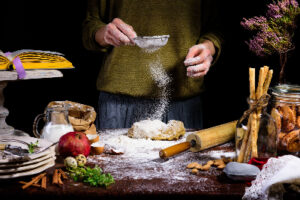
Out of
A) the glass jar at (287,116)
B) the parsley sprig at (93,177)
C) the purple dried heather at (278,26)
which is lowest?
the parsley sprig at (93,177)

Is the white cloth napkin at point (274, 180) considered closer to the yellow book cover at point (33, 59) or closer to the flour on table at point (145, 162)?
the flour on table at point (145, 162)

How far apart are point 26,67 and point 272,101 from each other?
117cm

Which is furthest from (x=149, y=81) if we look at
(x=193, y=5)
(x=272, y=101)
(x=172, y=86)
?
(x=272, y=101)

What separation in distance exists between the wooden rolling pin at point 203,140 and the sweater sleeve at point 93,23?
111cm

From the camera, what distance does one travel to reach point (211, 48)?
2.44 m

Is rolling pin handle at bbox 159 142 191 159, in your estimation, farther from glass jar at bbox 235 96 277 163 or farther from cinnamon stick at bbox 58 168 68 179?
cinnamon stick at bbox 58 168 68 179

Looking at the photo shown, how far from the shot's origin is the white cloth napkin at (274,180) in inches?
47.6

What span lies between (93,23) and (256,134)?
4.98 feet

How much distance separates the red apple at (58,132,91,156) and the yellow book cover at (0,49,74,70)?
0.46m

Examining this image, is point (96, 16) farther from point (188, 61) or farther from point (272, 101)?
point (272, 101)

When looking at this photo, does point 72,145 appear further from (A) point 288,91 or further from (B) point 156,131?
(A) point 288,91

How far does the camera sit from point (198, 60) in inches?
86.9

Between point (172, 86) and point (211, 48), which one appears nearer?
point (211, 48)

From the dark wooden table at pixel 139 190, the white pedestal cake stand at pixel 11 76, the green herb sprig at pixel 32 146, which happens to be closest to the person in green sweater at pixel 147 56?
the white pedestal cake stand at pixel 11 76
